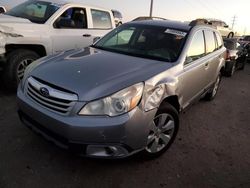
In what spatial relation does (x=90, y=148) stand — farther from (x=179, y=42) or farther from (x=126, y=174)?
(x=179, y=42)

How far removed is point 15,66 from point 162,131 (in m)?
3.28

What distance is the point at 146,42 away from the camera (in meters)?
4.24

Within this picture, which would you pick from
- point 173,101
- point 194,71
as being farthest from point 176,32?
point 173,101

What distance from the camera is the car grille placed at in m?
2.79

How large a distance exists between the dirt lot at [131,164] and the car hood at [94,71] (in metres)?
0.92

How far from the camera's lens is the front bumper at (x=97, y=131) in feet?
8.87

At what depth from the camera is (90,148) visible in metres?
2.79

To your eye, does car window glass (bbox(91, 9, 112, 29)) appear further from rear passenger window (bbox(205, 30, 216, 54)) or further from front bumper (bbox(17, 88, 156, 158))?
front bumper (bbox(17, 88, 156, 158))

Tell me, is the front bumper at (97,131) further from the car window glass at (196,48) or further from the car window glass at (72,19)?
the car window glass at (72,19)

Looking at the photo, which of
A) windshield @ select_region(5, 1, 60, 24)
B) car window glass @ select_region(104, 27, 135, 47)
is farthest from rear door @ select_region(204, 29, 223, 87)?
windshield @ select_region(5, 1, 60, 24)

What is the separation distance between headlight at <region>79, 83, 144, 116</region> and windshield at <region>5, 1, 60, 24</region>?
3624mm

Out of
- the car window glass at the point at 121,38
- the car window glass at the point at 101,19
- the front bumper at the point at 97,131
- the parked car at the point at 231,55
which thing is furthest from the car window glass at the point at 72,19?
the parked car at the point at 231,55

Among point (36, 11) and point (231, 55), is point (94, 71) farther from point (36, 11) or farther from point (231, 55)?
point (231, 55)

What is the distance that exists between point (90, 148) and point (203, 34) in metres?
3.04
